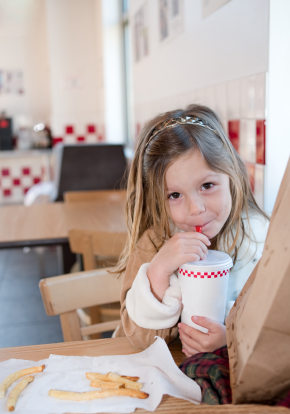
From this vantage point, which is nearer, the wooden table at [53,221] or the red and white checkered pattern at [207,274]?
the red and white checkered pattern at [207,274]

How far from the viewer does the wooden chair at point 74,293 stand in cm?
109

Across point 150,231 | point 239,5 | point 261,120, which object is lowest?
point 150,231

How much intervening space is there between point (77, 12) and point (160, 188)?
4.75m

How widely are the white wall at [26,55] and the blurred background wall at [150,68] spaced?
13 mm

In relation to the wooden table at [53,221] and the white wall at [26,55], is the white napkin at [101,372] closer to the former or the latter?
the wooden table at [53,221]

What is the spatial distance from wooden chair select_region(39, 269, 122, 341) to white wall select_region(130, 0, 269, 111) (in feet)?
2.60

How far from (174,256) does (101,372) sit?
0.24 metres

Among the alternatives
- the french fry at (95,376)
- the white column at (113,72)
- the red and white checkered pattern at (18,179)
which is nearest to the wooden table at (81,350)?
the french fry at (95,376)

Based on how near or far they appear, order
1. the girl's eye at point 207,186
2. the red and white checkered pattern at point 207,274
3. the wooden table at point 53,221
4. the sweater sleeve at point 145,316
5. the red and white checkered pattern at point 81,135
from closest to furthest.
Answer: the red and white checkered pattern at point 207,274 → the sweater sleeve at point 145,316 → the girl's eye at point 207,186 → the wooden table at point 53,221 → the red and white checkered pattern at point 81,135

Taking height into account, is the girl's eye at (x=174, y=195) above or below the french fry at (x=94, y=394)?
above

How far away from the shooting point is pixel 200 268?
726mm

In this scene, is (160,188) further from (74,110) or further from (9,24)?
(9,24)

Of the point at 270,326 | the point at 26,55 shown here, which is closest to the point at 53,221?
the point at 270,326

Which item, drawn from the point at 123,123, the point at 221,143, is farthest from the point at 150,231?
the point at 123,123
